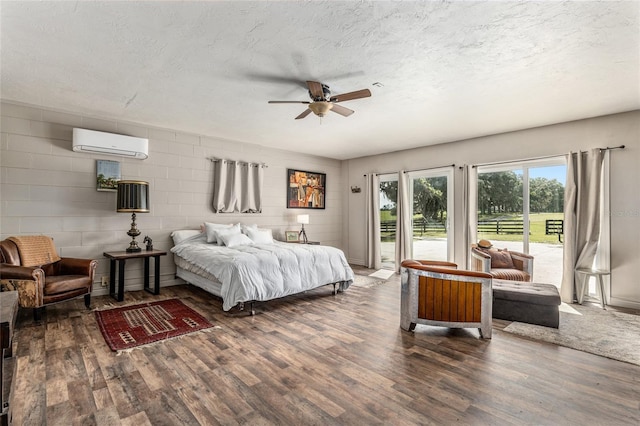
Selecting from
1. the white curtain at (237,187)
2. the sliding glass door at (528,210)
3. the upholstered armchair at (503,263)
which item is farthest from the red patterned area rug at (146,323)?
the sliding glass door at (528,210)

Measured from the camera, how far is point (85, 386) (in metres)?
2.16

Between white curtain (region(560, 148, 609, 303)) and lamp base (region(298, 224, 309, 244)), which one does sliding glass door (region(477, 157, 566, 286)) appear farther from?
lamp base (region(298, 224, 309, 244))

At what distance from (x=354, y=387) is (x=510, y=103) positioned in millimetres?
3667

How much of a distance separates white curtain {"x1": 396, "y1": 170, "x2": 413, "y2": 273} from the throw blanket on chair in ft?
18.3

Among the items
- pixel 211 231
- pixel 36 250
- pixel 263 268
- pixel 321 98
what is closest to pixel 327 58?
pixel 321 98

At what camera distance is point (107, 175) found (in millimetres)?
4562

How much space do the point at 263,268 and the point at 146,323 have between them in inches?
54.1

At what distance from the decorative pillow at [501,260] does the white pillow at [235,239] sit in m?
3.72

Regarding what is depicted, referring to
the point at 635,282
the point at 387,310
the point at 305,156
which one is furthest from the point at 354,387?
the point at 305,156

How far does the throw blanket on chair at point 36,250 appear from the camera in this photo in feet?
11.8

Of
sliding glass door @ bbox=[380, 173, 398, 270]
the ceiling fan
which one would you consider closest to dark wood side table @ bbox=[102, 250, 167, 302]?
the ceiling fan

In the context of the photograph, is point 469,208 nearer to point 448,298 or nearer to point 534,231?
point 534,231

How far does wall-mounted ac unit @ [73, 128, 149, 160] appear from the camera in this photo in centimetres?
417

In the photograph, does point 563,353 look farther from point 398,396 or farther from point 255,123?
point 255,123
